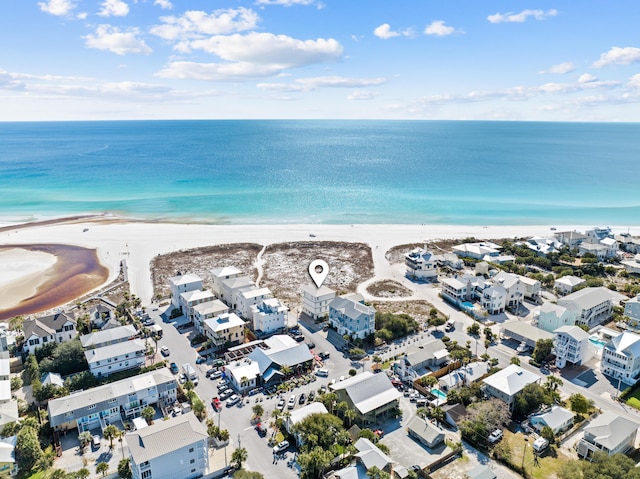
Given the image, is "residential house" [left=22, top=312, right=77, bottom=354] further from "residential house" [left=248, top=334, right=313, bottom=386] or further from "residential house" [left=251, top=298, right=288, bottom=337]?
"residential house" [left=248, top=334, right=313, bottom=386]

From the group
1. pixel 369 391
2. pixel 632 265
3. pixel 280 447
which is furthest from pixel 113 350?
pixel 632 265

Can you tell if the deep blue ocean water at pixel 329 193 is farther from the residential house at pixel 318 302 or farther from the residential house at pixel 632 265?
the residential house at pixel 318 302

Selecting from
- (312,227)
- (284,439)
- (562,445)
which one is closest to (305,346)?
(284,439)

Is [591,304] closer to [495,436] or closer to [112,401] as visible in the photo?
[495,436]

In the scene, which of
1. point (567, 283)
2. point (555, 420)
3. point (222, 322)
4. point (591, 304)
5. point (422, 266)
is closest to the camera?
point (555, 420)

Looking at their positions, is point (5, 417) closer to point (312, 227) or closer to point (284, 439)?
point (284, 439)

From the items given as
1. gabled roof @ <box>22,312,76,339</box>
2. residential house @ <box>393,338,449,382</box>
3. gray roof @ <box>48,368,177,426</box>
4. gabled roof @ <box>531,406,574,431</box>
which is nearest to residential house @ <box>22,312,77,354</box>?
gabled roof @ <box>22,312,76,339</box>
